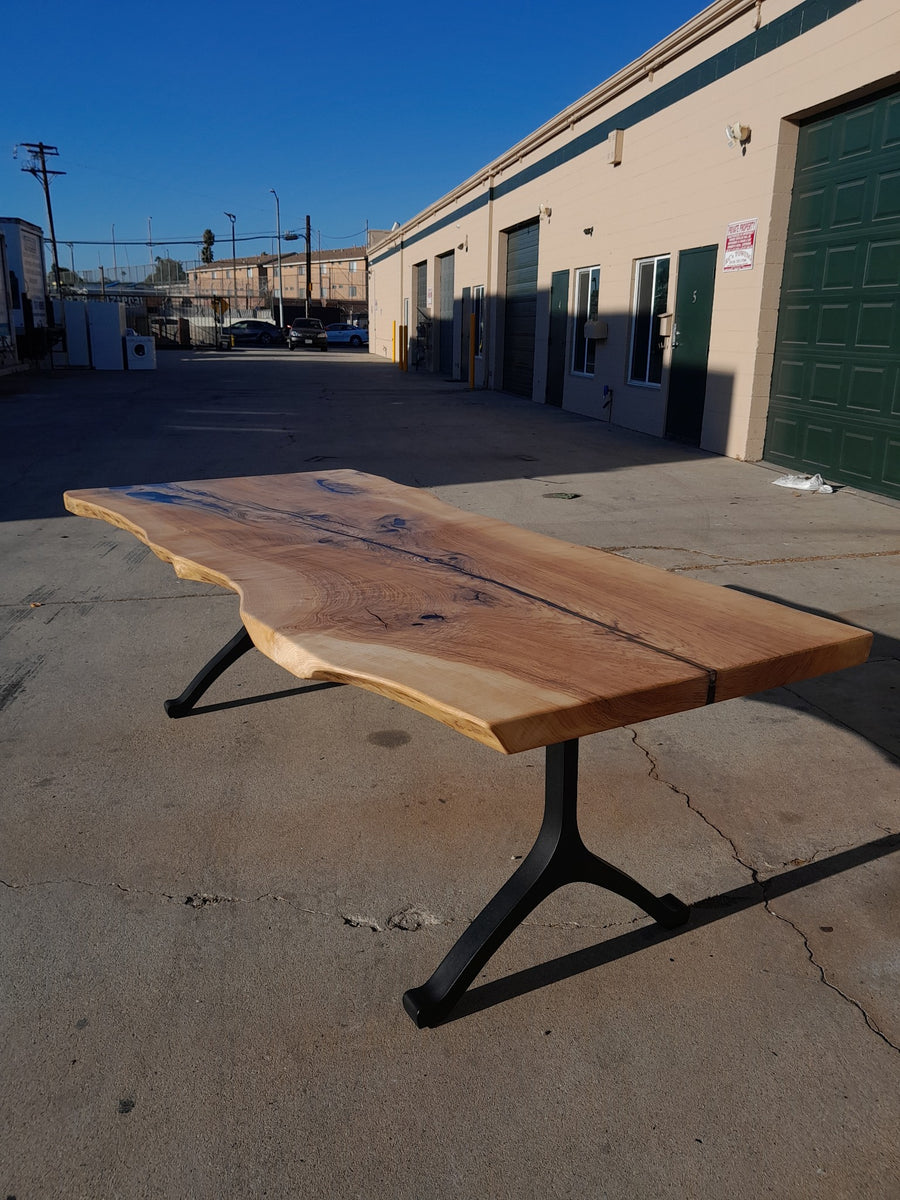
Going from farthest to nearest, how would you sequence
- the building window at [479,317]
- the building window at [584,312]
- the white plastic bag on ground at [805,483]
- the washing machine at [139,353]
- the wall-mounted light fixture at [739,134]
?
1. the washing machine at [139,353]
2. the building window at [479,317]
3. the building window at [584,312]
4. the wall-mounted light fixture at [739,134]
5. the white plastic bag on ground at [805,483]

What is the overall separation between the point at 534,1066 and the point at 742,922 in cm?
73

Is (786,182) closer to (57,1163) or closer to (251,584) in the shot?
(251,584)

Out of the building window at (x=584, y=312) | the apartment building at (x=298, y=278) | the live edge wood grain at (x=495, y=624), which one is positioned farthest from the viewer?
the apartment building at (x=298, y=278)

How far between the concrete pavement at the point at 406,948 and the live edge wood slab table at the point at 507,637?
0.70 feet

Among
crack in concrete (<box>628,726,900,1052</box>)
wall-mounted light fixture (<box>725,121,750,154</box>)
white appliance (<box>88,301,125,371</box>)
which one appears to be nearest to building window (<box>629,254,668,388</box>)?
wall-mounted light fixture (<box>725,121,750,154</box>)

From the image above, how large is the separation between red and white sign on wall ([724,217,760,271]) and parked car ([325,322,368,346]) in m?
42.0

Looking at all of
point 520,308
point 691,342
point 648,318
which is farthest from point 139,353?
point 691,342

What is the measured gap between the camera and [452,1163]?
159 centimetres

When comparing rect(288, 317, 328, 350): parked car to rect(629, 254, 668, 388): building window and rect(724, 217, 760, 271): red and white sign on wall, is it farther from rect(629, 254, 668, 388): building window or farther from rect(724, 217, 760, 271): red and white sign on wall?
rect(724, 217, 760, 271): red and white sign on wall

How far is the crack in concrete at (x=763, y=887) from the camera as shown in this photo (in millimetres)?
1931

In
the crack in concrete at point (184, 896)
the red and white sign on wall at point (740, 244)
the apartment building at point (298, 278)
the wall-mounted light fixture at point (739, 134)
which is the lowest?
the crack in concrete at point (184, 896)

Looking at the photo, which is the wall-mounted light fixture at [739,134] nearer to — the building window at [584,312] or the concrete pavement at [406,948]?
the building window at [584,312]

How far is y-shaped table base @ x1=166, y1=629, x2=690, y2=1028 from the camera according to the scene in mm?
1916

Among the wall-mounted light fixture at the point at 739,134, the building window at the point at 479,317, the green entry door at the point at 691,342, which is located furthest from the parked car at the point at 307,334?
the wall-mounted light fixture at the point at 739,134
